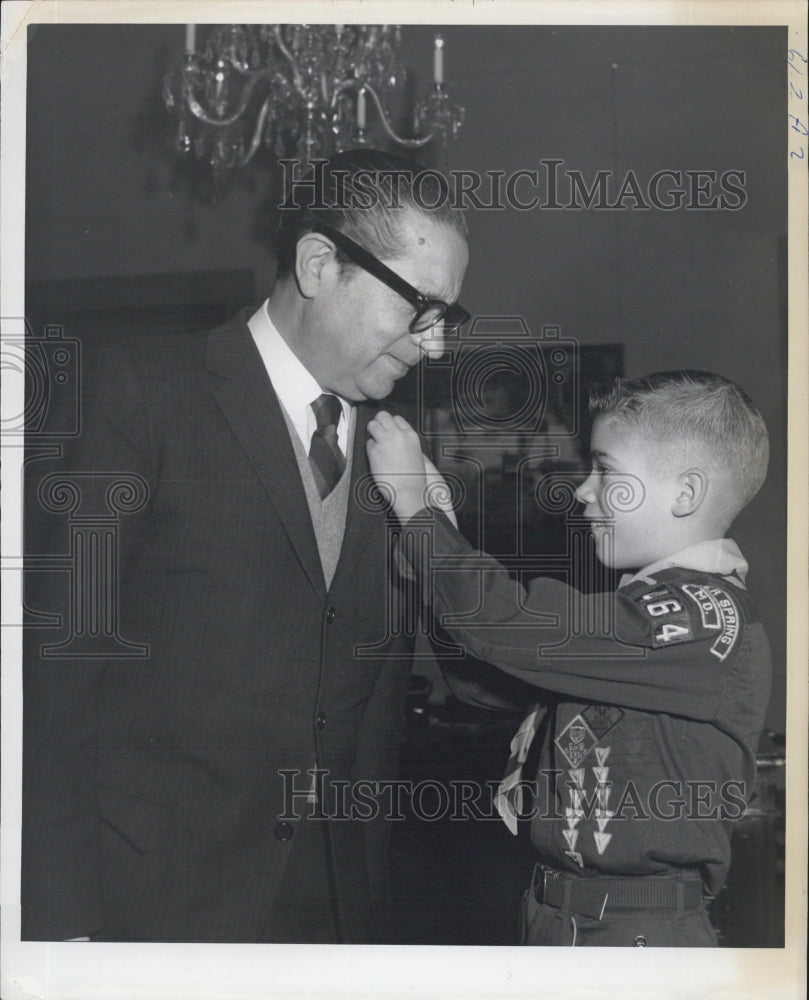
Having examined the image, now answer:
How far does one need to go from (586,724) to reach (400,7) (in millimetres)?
1356

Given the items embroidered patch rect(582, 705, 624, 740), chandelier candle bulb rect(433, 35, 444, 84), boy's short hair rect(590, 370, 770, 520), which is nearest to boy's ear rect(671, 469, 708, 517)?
boy's short hair rect(590, 370, 770, 520)

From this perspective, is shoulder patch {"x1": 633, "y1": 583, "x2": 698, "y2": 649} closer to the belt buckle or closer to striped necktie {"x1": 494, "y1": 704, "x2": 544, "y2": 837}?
striped necktie {"x1": 494, "y1": 704, "x2": 544, "y2": 837}

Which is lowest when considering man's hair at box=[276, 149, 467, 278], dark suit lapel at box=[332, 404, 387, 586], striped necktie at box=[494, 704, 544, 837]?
striped necktie at box=[494, 704, 544, 837]

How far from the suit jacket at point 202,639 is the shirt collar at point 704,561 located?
0.45m

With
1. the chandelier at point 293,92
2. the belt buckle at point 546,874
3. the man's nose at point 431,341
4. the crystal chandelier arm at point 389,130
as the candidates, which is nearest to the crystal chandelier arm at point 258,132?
the chandelier at point 293,92

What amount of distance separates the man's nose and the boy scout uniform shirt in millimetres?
297

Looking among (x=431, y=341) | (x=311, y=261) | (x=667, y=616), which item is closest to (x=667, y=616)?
(x=667, y=616)

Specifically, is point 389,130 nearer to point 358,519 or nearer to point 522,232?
point 522,232

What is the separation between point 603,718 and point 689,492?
0.43m

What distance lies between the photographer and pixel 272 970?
1.98 meters

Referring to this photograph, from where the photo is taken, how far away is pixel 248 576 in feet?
6.34

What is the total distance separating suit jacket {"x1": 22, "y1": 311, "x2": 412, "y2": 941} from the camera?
194 cm

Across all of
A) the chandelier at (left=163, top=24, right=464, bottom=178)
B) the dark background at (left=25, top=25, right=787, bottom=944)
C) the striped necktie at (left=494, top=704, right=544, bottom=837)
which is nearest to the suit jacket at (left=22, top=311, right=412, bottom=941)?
the dark background at (left=25, top=25, right=787, bottom=944)

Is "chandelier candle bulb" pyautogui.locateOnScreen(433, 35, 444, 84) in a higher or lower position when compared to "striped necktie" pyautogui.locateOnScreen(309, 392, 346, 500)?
higher
